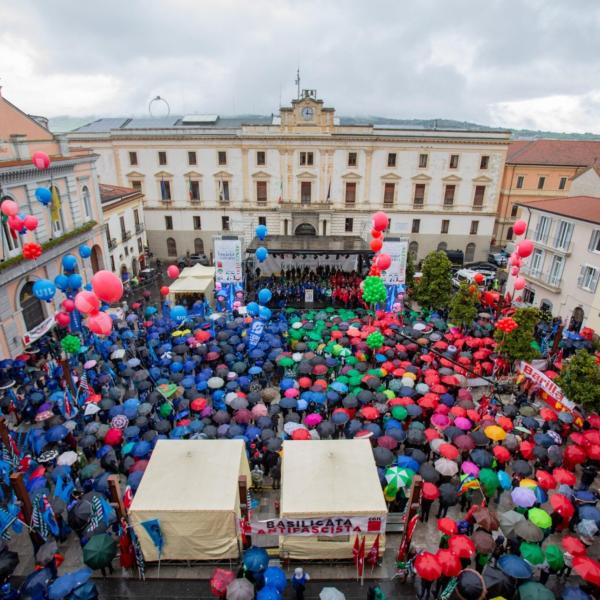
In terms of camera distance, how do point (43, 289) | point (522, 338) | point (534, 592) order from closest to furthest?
point (534, 592), point (43, 289), point (522, 338)

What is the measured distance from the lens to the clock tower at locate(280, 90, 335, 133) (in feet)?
120

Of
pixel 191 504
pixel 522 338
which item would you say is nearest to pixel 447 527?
pixel 191 504

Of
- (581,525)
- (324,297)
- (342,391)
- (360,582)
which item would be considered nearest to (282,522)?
(360,582)

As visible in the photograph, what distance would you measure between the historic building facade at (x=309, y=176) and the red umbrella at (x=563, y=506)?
29127 millimetres

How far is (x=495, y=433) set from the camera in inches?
580

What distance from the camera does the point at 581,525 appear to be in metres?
12.1

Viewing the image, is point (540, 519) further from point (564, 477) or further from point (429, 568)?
point (429, 568)

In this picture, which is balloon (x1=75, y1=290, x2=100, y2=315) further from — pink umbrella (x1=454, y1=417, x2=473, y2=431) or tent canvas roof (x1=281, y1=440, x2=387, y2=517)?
pink umbrella (x1=454, y1=417, x2=473, y2=431)

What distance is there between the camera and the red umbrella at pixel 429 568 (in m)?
10.3

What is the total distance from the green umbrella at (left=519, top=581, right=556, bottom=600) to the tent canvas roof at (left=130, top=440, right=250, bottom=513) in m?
7.26

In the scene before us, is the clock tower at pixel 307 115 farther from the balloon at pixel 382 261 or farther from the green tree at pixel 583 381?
the green tree at pixel 583 381

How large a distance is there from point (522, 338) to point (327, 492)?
42.6 ft

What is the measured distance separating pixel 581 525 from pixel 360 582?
643cm

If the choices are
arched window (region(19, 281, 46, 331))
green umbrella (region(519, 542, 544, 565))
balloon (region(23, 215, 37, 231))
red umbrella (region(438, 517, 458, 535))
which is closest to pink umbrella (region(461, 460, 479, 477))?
red umbrella (region(438, 517, 458, 535))
